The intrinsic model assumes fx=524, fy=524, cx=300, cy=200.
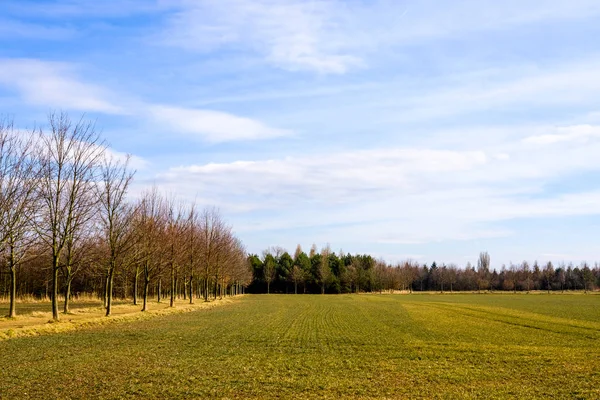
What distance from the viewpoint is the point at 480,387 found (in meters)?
16.0

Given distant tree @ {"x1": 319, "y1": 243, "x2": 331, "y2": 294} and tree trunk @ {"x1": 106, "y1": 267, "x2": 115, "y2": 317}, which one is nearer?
tree trunk @ {"x1": 106, "y1": 267, "x2": 115, "y2": 317}

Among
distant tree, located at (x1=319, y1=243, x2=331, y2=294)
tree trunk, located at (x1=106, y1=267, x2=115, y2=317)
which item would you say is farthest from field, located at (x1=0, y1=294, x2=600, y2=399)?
distant tree, located at (x1=319, y1=243, x2=331, y2=294)

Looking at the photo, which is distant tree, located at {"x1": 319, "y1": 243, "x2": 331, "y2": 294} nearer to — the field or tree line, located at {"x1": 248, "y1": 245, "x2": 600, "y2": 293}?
tree line, located at {"x1": 248, "y1": 245, "x2": 600, "y2": 293}

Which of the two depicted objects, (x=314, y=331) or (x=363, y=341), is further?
(x=314, y=331)

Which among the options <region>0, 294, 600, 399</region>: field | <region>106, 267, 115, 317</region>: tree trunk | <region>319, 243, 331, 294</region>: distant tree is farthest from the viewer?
<region>319, 243, 331, 294</region>: distant tree

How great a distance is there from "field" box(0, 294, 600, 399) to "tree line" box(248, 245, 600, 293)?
12464 centimetres

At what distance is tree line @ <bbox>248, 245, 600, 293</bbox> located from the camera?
160m

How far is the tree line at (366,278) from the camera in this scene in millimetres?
159875

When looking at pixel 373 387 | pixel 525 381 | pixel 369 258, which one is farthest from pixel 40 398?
pixel 369 258

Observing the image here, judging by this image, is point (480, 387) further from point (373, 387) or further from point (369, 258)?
point (369, 258)

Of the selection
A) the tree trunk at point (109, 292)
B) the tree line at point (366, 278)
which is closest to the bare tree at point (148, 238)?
the tree trunk at point (109, 292)

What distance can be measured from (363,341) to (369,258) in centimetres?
15087

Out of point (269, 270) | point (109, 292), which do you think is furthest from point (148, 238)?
point (269, 270)

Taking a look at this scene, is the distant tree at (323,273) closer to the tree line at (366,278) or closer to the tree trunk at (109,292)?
the tree line at (366,278)
